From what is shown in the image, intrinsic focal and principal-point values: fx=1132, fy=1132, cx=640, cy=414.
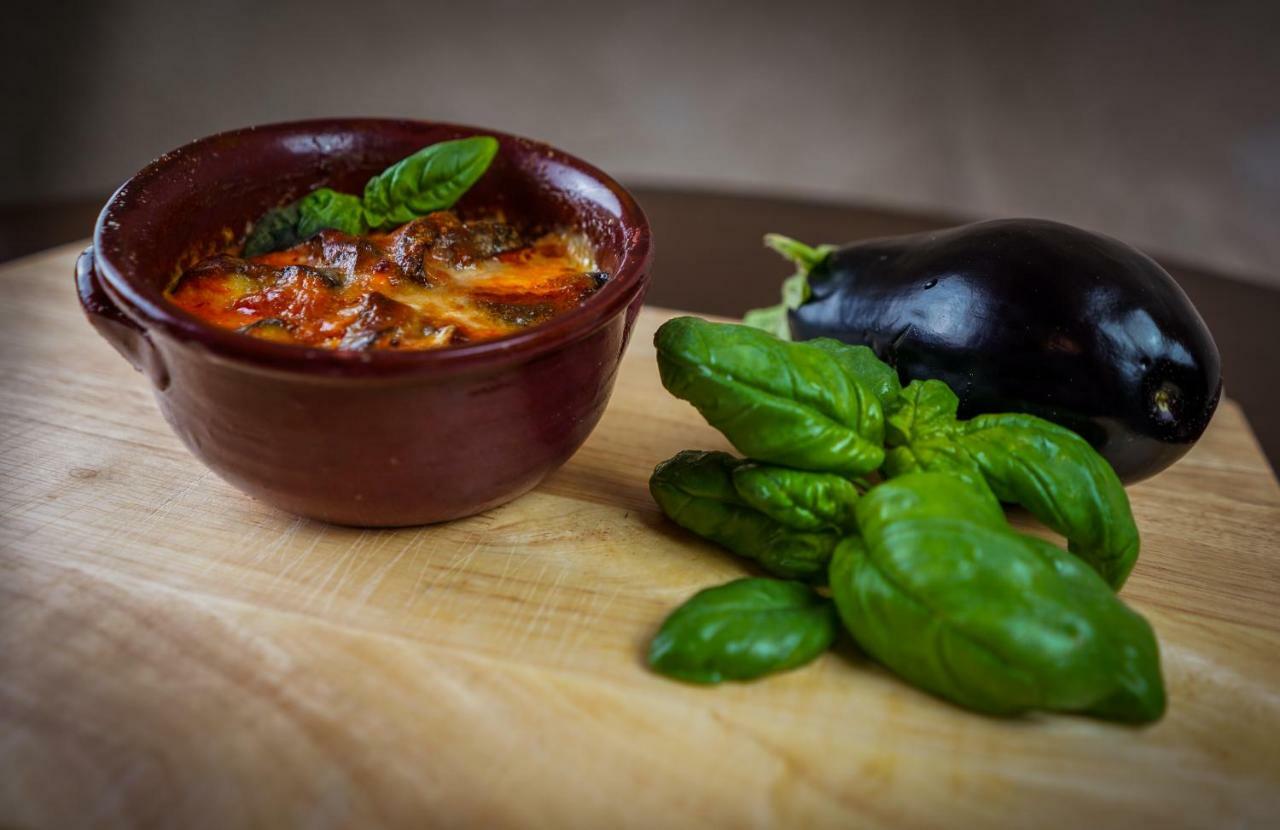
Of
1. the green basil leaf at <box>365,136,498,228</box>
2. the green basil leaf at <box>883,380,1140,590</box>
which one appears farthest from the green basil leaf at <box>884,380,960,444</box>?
the green basil leaf at <box>365,136,498,228</box>

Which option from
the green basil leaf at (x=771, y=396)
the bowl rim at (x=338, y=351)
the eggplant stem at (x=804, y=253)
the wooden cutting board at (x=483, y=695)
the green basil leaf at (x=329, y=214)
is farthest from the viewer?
the eggplant stem at (x=804, y=253)

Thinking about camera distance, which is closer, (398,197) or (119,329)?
(119,329)

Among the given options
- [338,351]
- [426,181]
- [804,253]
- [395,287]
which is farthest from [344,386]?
[804,253]

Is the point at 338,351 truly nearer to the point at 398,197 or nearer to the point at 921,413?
the point at 398,197

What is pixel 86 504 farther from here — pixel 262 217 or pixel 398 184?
pixel 398 184

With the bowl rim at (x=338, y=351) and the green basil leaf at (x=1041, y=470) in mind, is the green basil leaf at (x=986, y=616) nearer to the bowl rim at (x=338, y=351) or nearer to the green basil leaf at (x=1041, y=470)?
the green basil leaf at (x=1041, y=470)

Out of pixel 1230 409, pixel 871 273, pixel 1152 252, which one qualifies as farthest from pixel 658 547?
pixel 1152 252

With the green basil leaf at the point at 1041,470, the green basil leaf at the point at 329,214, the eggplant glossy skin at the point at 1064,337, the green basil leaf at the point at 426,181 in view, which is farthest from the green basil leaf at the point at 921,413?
the green basil leaf at the point at 329,214
